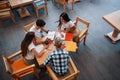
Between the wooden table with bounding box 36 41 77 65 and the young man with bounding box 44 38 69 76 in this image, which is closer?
Result: the young man with bounding box 44 38 69 76

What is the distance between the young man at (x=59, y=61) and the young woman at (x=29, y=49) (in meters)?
0.30

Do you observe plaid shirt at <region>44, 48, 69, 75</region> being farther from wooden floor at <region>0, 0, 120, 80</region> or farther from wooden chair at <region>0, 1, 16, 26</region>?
wooden chair at <region>0, 1, 16, 26</region>

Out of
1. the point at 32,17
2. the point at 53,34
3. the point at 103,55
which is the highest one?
the point at 53,34

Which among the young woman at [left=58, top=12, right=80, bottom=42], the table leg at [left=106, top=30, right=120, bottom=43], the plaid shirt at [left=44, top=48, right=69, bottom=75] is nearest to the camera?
the plaid shirt at [left=44, top=48, right=69, bottom=75]

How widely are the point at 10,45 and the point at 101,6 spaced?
3289 mm

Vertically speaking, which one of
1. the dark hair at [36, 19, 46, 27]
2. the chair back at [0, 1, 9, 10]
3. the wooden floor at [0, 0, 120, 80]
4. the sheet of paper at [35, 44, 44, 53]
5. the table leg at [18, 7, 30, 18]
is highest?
the dark hair at [36, 19, 46, 27]

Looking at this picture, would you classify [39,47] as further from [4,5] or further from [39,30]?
[4,5]

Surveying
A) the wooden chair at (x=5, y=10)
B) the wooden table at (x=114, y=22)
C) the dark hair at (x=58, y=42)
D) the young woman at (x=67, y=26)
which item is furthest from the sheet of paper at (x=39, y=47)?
the wooden chair at (x=5, y=10)

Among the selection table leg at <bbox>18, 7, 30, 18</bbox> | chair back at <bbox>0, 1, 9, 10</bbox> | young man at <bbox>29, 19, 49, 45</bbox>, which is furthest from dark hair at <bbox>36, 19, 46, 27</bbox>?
table leg at <bbox>18, 7, 30, 18</bbox>

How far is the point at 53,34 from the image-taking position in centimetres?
294

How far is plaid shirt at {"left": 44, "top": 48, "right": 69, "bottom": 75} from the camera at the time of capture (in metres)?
2.26

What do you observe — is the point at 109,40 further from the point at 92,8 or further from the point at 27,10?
the point at 27,10

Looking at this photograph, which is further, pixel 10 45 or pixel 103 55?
pixel 10 45

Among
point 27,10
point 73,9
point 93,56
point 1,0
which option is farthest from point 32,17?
point 93,56
